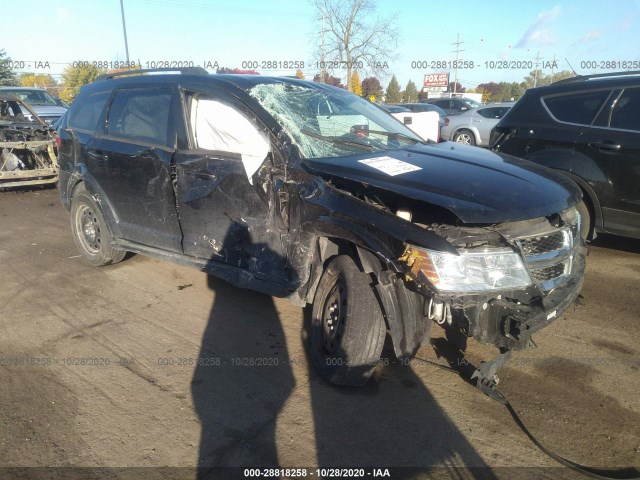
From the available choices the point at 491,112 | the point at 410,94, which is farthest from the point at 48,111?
the point at 410,94

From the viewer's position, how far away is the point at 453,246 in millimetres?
2527

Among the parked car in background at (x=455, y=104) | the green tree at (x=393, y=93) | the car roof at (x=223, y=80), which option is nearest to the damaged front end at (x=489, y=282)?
the car roof at (x=223, y=80)

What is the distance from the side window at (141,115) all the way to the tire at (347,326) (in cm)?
196

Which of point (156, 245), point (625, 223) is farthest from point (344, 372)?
point (625, 223)

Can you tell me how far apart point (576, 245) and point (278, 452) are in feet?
7.23

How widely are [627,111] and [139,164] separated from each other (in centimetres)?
476

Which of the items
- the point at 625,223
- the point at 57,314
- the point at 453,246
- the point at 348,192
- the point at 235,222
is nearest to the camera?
the point at 453,246

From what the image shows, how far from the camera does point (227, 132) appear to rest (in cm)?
380

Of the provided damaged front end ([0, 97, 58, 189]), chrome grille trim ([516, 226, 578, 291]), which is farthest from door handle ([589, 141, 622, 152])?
damaged front end ([0, 97, 58, 189])

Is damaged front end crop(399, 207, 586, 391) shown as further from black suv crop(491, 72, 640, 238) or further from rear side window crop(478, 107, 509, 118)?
rear side window crop(478, 107, 509, 118)

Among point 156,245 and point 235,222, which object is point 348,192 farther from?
point 156,245

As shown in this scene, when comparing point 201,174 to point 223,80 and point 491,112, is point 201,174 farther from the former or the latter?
point 491,112

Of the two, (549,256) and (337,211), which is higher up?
(337,211)

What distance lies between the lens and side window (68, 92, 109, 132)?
16.6 feet
